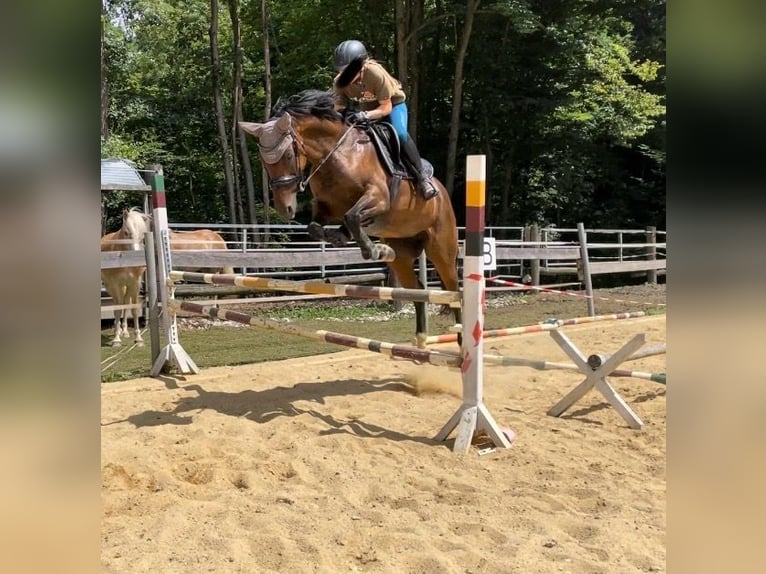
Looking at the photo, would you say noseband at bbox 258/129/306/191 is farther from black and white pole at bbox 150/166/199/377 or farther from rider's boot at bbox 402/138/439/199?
black and white pole at bbox 150/166/199/377

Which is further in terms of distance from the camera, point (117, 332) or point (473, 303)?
point (117, 332)

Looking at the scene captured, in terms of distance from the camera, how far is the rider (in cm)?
421

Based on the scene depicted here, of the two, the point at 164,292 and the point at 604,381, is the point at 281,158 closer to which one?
the point at 164,292

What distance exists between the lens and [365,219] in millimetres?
4223

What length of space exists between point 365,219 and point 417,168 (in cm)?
79

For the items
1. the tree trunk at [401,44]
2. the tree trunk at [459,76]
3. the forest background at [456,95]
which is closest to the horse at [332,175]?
the tree trunk at [401,44]

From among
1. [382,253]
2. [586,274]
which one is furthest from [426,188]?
[586,274]

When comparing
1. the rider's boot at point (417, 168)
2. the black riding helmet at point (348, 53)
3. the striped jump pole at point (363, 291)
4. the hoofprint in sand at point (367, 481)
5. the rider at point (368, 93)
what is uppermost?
the black riding helmet at point (348, 53)

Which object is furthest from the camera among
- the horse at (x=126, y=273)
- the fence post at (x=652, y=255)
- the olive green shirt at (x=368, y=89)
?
the fence post at (x=652, y=255)

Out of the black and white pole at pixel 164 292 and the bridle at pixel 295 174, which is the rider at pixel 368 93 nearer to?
the bridle at pixel 295 174

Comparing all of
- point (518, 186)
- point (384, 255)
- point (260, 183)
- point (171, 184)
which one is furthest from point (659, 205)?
point (384, 255)

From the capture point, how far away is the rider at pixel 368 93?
4.21 meters
